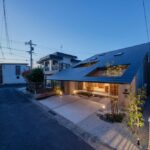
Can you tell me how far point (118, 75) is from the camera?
9.04 m

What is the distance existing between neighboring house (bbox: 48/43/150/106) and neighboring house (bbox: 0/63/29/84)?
2192 cm

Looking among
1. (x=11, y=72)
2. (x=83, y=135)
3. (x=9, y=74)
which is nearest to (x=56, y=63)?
(x=83, y=135)

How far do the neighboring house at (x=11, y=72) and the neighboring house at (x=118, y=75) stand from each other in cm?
2192

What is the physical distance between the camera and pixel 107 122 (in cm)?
705

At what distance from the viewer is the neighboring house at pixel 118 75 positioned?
8742 millimetres

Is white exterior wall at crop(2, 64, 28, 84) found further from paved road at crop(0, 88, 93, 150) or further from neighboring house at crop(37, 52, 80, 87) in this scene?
paved road at crop(0, 88, 93, 150)

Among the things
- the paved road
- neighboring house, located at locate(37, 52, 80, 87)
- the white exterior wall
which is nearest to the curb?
the paved road

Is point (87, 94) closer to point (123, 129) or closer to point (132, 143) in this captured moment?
point (123, 129)

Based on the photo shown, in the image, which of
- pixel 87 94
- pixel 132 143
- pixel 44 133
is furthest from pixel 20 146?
pixel 87 94

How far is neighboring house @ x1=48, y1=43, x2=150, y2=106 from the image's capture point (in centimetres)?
874

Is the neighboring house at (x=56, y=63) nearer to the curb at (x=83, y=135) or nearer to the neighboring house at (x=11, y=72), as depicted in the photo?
the curb at (x=83, y=135)

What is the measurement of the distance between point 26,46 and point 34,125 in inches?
758

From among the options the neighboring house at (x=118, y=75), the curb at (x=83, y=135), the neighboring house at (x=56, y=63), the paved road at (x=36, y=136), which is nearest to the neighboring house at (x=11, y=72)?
the neighboring house at (x=56, y=63)

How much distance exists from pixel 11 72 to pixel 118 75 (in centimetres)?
3073
